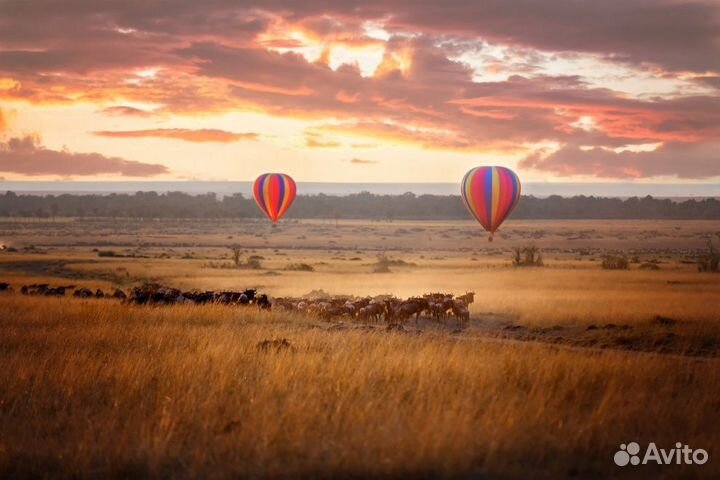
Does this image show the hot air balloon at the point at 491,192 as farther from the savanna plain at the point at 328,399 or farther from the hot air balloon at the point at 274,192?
the savanna plain at the point at 328,399

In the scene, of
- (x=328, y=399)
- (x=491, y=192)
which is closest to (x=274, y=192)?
(x=491, y=192)

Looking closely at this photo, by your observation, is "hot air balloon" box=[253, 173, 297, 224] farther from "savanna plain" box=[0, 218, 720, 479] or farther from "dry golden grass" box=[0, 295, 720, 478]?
"dry golden grass" box=[0, 295, 720, 478]

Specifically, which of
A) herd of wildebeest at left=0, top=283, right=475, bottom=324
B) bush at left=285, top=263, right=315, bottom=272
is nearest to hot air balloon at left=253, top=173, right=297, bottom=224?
bush at left=285, top=263, right=315, bottom=272

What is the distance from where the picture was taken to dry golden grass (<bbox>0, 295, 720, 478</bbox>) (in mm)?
8945

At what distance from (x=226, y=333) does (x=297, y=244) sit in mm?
105884

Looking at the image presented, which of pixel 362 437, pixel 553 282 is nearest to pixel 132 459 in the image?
pixel 362 437

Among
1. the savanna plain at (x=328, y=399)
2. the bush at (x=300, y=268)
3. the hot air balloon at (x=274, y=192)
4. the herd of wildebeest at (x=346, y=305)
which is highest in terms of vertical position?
the hot air balloon at (x=274, y=192)

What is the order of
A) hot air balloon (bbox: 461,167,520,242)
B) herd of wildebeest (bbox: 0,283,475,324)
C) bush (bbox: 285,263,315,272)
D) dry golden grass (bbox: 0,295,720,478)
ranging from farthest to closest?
1. bush (bbox: 285,263,315,272)
2. hot air balloon (bbox: 461,167,520,242)
3. herd of wildebeest (bbox: 0,283,475,324)
4. dry golden grass (bbox: 0,295,720,478)

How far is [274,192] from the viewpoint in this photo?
238 ft

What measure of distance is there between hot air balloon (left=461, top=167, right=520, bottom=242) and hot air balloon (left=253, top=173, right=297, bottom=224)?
969 inches

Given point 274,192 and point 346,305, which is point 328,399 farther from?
point 274,192

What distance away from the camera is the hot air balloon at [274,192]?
72.5 m

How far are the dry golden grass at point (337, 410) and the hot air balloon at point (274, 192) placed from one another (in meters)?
56.2

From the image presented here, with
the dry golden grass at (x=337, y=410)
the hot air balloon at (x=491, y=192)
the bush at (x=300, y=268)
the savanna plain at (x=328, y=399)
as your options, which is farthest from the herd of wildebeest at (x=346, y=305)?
the bush at (x=300, y=268)
